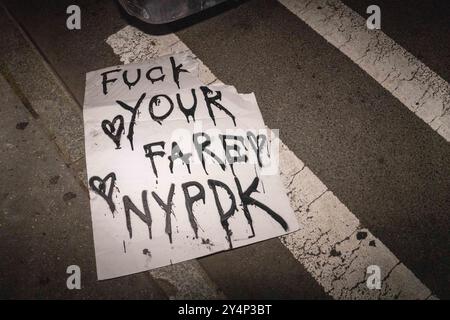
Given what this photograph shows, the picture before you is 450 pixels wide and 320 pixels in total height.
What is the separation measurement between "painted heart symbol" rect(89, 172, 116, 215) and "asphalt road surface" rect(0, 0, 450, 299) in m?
0.10

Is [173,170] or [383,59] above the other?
[383,59]

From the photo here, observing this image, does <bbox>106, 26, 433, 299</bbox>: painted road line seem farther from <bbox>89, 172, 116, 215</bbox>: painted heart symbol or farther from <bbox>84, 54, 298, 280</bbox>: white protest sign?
<bbox>89, 172, 116, 215</bbox>: painted heart symbol

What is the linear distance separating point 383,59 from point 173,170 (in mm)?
1970

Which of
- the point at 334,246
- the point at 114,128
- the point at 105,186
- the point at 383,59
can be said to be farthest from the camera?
the point at 383,59

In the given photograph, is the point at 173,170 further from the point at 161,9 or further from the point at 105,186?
the point at 161,9

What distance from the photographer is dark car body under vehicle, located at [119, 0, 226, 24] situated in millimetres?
2619

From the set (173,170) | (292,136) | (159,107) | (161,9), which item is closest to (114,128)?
(159,107)

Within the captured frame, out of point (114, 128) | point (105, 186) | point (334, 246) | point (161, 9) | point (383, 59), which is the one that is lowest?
point (334, 246)

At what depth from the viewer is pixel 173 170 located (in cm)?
222

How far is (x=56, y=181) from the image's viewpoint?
2246 mm
